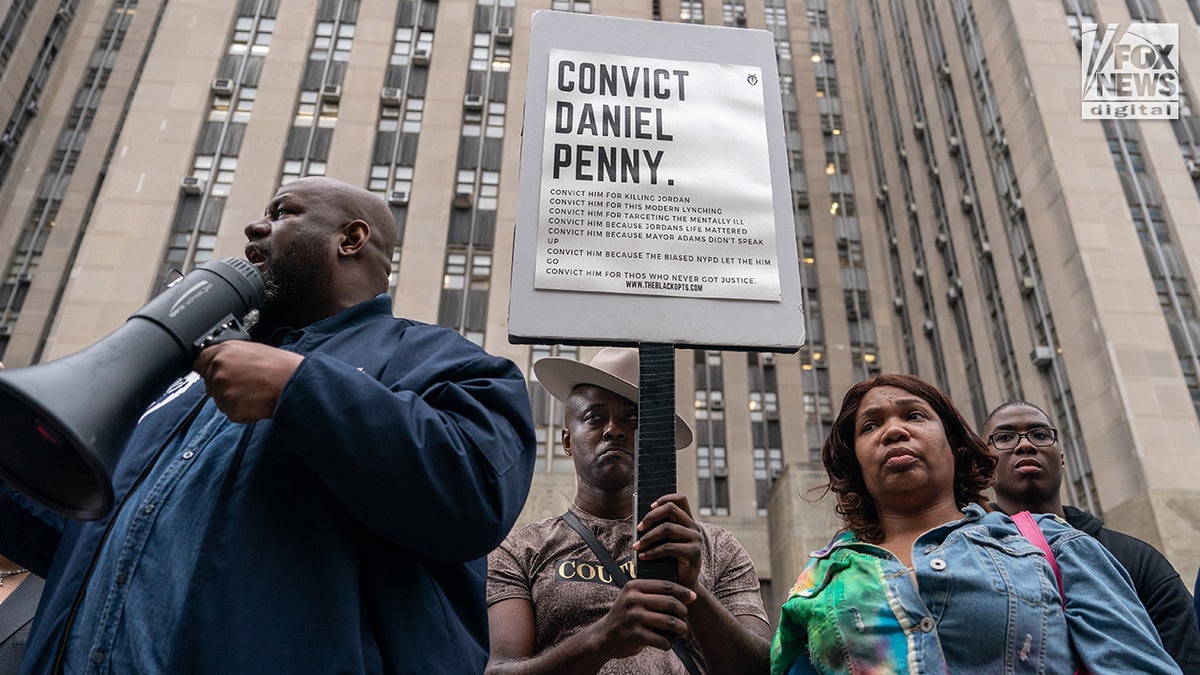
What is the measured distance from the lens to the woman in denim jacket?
8.30ft

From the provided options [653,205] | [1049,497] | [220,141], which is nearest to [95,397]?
[653,205]

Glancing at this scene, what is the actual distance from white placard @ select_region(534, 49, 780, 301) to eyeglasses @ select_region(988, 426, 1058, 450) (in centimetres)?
306

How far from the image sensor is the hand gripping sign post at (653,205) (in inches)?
116

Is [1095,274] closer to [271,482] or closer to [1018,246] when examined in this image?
[1018,246]

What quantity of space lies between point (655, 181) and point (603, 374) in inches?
49.2

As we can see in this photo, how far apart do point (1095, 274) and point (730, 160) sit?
26.7m

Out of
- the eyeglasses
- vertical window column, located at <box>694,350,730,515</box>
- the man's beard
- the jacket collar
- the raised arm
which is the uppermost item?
vertical window column, located at <box>694,350,730,515</box>

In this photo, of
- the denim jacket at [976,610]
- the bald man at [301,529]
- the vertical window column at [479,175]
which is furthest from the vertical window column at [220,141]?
the denim jacket at [976,610]

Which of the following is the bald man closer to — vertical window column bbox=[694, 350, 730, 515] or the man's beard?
the man's beard

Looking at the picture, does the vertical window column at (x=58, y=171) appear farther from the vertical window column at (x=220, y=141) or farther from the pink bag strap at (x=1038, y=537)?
the pink bag strap at (x=1038, y=537)

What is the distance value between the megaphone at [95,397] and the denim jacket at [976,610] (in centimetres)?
198

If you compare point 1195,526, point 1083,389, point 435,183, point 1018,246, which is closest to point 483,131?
point 435,183

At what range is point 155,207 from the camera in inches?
1241

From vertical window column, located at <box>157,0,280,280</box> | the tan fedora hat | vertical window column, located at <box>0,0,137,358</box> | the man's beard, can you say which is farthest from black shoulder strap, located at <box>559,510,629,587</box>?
vertical window column, located at <box>0,0,137,358</box>
